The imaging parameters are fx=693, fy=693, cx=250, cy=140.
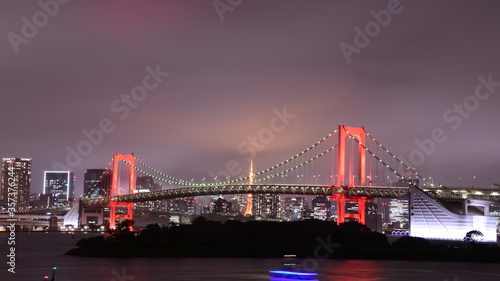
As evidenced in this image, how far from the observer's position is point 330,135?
3012 inches

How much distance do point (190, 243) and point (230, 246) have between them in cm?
309

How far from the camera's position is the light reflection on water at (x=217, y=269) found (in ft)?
116

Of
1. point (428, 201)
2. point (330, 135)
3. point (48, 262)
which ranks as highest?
point (330, 135)

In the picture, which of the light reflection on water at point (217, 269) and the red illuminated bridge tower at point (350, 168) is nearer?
the light reflection on water at point (217, 269)

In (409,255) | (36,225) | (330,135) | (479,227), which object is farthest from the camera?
(36,225)

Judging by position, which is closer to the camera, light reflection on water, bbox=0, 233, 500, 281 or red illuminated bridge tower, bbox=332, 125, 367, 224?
light reflection on water, bbox=0, 233, 500, 281

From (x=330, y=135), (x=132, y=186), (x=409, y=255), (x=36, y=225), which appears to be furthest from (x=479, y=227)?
(x=36, y=225)

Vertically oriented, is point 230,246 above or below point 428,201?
below

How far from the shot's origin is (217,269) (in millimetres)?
39406

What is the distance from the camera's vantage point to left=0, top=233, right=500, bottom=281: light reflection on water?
35.4m

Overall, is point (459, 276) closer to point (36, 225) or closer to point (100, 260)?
point (100, 260)

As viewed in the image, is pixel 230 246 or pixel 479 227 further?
pixel 479 227

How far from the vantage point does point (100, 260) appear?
45656 millimetres

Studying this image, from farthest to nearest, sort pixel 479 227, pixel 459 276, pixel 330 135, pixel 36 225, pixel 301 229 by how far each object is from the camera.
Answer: pixel 36 225, pixel 330 135, pixel 479 227, pixel 301 229, pixel 459 276
